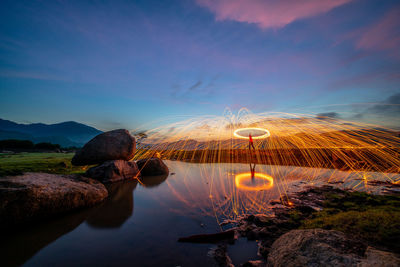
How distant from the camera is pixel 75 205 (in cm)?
655

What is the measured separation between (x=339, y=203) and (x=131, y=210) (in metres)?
8.52

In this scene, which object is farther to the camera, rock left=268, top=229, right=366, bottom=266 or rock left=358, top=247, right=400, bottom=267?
rock left=268, top=229, right=366, bottom=266

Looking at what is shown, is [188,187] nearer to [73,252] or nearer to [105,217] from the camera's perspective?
[105,217]

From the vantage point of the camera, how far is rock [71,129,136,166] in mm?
13133

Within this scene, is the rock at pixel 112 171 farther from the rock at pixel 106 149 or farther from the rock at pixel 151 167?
the rock at pixel 106 149

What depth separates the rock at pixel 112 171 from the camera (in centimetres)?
1142

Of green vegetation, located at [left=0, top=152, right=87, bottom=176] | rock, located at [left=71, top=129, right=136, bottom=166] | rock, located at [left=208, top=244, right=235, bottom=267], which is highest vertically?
rock, located at [left=71, top=129, right=136, bottom=166]

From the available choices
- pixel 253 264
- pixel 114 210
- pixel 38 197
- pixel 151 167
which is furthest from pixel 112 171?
pixel 253 264

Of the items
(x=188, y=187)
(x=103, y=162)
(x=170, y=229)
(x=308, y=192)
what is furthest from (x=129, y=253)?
(x=103, y=162)

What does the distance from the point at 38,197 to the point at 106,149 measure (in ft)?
26.9

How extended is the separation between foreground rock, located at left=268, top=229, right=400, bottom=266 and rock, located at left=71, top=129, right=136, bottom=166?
43.4 feet

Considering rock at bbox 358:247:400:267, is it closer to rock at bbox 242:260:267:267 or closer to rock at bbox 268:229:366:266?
rock at bbox 268:229:366:266

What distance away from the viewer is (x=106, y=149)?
13250 mm

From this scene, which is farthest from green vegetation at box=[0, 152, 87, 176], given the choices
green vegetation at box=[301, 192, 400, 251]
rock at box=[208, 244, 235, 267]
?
green vegetation at box=[301, 192, 400, 251]
